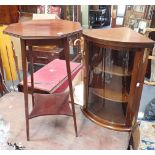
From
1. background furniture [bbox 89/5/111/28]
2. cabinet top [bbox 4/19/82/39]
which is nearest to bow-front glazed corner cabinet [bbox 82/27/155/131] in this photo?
cabinet top [bbox 4/19/82/39]

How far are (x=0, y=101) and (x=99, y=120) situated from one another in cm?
89

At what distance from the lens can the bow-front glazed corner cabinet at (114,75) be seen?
120 centimetres

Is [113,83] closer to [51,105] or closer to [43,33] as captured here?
[51,105]

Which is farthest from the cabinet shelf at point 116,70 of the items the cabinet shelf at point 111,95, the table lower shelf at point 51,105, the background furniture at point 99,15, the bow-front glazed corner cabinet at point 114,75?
the background furniture at point 99,15

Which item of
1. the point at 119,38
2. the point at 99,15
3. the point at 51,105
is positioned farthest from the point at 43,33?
the point at 99,15

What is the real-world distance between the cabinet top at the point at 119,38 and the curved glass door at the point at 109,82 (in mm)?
76

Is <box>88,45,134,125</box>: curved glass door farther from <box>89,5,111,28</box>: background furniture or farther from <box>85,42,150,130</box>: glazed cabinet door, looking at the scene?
<box>89,5,111,28</box>: background furniture

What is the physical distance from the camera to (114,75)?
4.68 feet

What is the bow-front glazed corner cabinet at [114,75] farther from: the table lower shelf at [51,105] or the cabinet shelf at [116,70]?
the table lower shelf at [51,105]

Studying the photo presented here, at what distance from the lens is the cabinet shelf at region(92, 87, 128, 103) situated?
4.74 feet

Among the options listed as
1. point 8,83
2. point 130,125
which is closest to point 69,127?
point 130,125

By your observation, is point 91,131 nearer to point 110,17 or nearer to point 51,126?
point 51,126

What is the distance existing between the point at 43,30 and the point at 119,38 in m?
0.45
